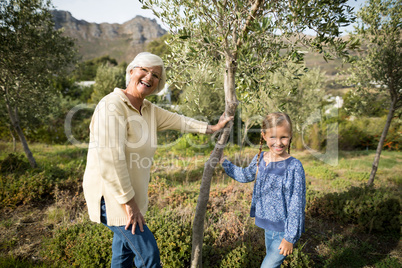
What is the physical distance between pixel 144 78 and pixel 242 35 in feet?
3.59

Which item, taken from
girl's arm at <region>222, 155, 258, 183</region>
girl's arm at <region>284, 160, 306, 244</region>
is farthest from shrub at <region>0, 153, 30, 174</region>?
girl's arm at <region>284, 160, 306, 244</region>

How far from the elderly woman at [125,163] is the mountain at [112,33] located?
4026 inches

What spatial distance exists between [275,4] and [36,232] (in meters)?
5.53

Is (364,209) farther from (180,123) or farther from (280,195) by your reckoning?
(180,123)

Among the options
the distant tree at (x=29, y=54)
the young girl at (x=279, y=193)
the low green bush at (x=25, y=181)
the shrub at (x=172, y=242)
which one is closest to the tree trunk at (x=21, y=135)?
the distant tree at (x=29, y=54)

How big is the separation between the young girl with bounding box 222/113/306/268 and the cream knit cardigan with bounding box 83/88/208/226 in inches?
47.6

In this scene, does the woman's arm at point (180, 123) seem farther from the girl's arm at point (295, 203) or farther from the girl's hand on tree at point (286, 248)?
the girl's hand on tree at point (286, 248)

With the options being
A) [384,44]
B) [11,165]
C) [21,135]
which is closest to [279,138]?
[384,44]

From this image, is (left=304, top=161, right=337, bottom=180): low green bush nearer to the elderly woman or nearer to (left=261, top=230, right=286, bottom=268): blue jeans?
(left=261, top=230, right=286, bottom=268): blue jeans

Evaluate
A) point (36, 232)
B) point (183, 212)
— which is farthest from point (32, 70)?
point (183, 212)

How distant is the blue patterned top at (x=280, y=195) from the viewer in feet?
6.73

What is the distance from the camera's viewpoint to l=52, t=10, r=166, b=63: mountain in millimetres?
102688

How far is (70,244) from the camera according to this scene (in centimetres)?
321

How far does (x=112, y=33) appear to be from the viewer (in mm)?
A: 134125
